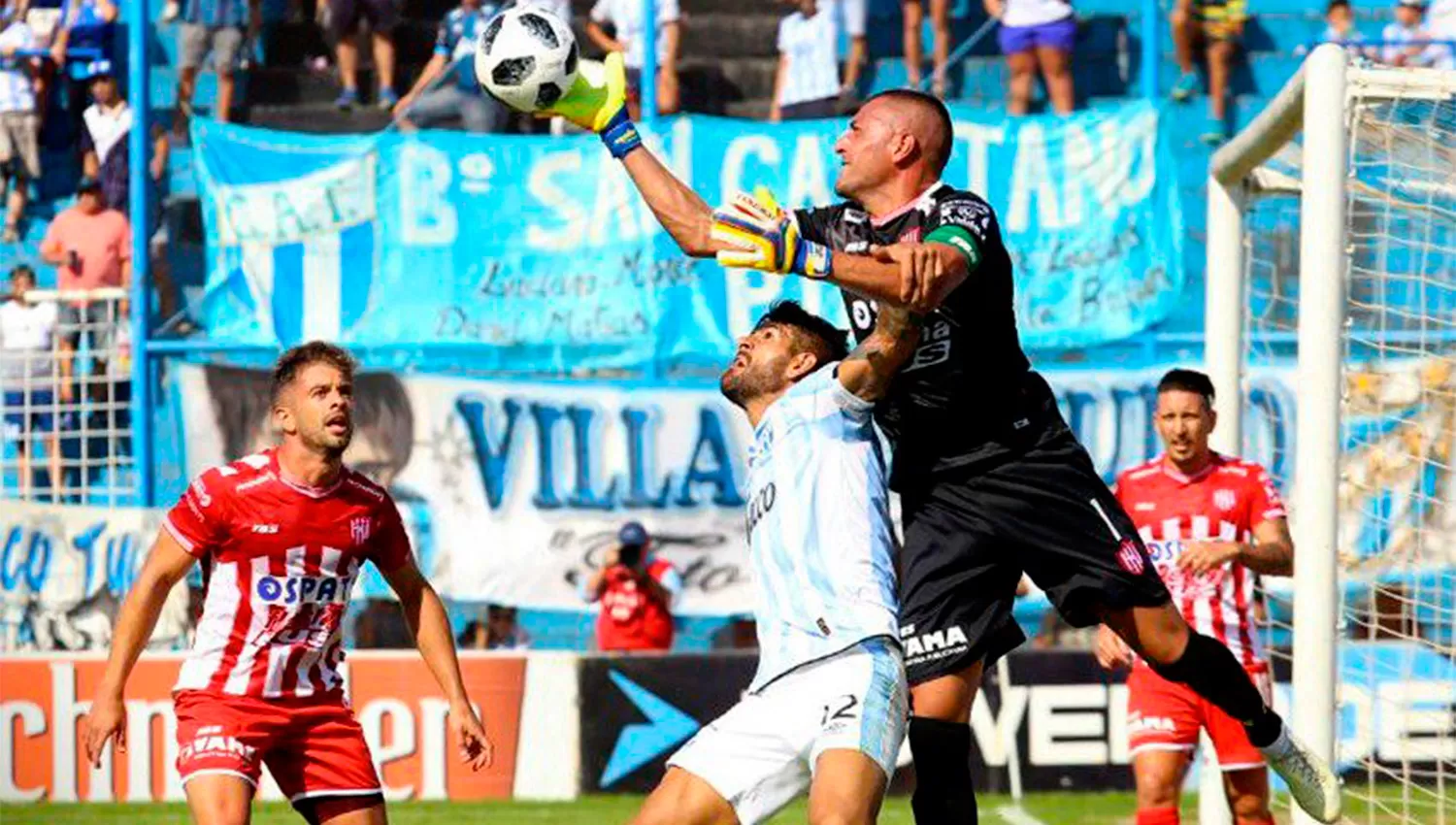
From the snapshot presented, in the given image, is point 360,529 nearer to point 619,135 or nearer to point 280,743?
point 280,743

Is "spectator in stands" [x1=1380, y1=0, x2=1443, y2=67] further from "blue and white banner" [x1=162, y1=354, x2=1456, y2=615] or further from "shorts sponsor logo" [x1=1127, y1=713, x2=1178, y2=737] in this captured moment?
"shorts sponsor logo" [x1=1127, y1=713, x2=1178, y2=737]

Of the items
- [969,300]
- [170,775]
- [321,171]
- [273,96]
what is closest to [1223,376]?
[969,300]

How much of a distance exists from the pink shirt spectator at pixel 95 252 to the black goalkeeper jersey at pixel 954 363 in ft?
35.0

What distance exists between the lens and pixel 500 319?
54.6ft

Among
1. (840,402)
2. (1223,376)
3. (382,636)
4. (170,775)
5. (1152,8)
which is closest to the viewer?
(840,402)

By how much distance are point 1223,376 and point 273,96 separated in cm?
937

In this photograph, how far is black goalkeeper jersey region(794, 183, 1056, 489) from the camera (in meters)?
7.41

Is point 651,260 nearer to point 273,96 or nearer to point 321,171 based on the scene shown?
point 321,171

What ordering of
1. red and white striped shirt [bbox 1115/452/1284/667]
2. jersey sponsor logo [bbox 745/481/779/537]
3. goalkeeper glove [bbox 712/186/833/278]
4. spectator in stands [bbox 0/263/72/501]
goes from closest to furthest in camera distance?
goalkeeper glove [bbox 712/186/833/278]
jersey sponsor logo [bbox 745/481/779/537]
red and white striped shirt [bbox 1115/452/1284/667]
spectator in stands [bbox 0/263/72/501]

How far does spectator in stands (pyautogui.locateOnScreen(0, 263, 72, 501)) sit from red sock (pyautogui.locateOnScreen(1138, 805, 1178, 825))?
8.67 metres

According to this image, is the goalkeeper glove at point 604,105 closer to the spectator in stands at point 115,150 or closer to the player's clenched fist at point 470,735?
the player's clenched fist at point 470,735

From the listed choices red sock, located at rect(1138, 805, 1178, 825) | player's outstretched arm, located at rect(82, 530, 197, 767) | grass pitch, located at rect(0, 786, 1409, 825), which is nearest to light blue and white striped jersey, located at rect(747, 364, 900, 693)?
player's outstretched arm, located at rect(82, 530, 197, 767)

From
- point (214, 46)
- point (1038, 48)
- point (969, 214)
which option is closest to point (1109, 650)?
point (969, 214)

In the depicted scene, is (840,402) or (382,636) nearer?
(840,402)
